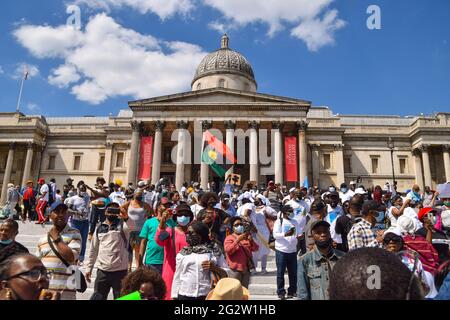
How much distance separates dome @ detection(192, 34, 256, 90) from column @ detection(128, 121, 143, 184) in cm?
1528

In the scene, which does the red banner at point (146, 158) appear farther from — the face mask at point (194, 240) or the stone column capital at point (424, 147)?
the stone column capital at point (424, 147)

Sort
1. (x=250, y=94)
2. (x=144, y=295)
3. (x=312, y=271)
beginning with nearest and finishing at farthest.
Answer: (x=144, y=295), (x=312, y=271), (x=250, y=94)

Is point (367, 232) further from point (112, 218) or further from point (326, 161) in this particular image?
point (326, 161)

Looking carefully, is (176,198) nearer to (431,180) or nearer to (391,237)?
(391,237)

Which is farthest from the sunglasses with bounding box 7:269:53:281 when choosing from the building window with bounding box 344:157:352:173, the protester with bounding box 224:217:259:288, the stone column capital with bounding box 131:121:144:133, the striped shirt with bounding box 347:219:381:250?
the building window with bounding box 344:157:352:173

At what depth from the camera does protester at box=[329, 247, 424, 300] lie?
1.46 m

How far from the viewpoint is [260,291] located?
6.83m

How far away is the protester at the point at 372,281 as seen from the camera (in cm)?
146

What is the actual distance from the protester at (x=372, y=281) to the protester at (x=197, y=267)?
7.84 ft

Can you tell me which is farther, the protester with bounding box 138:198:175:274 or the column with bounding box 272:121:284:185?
the column with bounding box 272:121:284:185

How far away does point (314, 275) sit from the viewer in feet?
12.0

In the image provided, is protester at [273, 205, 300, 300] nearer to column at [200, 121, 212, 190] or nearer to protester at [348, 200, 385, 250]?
protester at [348, 200, 385, 250]

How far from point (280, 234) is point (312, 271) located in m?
3.05
